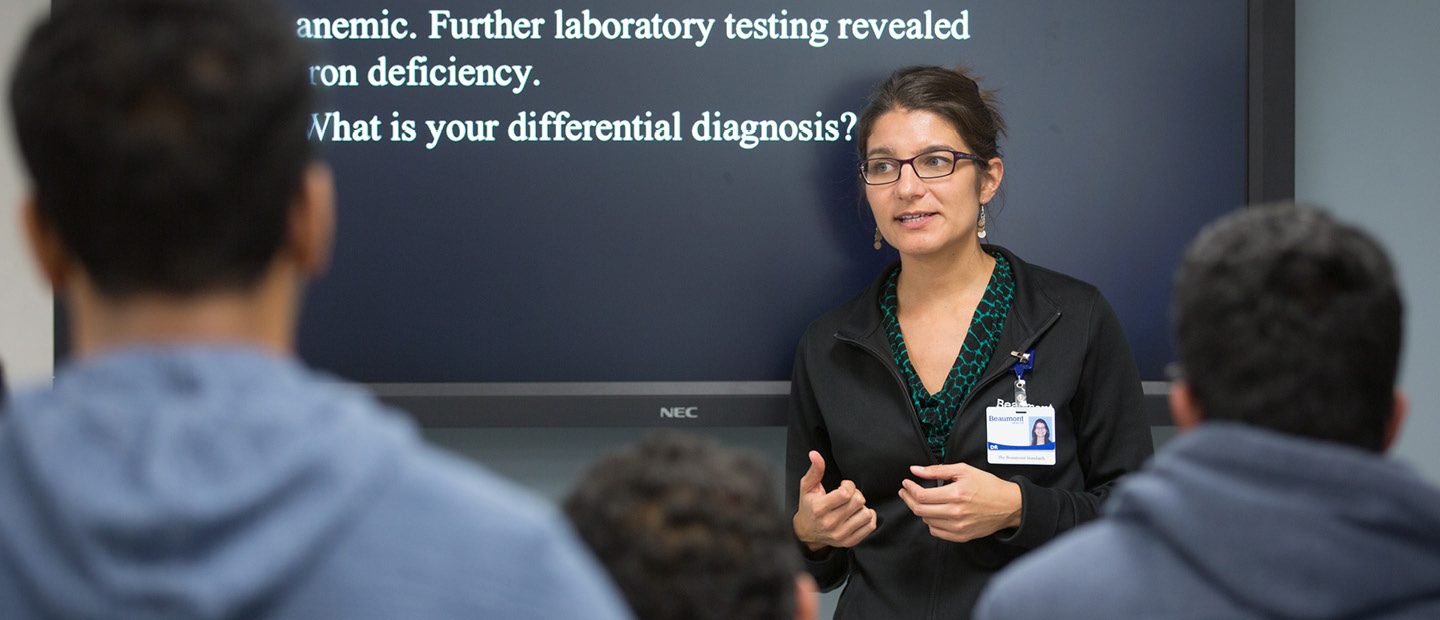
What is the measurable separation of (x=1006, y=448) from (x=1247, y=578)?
1.20m

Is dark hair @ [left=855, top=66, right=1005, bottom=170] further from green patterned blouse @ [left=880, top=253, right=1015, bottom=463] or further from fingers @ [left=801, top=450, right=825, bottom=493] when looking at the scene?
fingers @ [left=801, top=450, right=825, bottom=493]

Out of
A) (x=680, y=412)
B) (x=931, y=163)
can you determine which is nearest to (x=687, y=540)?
(x=931, y=163)

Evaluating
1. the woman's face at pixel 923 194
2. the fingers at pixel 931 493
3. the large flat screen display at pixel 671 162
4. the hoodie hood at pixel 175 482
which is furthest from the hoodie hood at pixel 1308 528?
the large flat screen display at pixel 671 162

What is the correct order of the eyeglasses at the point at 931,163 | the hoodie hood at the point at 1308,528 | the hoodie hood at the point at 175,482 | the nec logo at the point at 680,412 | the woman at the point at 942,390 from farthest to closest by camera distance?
the nec logo at the point at 680,412 < the eyeglasses at the point at 931,163 < the woman at the point at 942,390 < the hoodie hood at the point at 1308,528 < the hoodie hood at the point at 175,482

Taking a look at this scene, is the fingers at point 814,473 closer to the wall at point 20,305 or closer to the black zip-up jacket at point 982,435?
the black zip-up jacket at point 982,435

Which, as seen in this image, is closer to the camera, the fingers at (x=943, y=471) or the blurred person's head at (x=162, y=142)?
the blurred person's head at (x=162, y=142)

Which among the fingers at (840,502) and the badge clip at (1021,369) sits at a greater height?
the badge clip at (1021,369)

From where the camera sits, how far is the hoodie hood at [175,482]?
1.93ft

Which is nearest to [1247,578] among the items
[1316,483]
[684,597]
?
[1316,483]

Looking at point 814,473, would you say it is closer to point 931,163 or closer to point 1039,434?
point 1039,434

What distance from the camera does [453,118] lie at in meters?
2.46

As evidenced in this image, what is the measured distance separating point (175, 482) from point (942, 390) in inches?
66.9

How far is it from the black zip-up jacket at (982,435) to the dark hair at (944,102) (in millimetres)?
270

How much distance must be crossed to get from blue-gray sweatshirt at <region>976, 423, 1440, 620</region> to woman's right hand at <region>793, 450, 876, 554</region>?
107 centimetres
